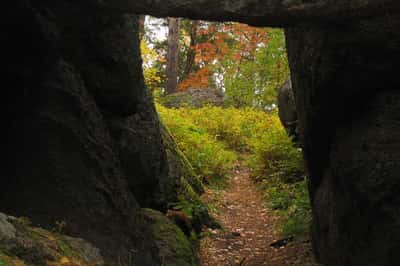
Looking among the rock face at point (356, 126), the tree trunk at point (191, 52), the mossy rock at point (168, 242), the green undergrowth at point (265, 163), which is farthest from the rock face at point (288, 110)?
the tree trunk at point (191, 52)

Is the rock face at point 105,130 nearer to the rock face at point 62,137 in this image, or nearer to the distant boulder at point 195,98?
the rock face at point 62,137

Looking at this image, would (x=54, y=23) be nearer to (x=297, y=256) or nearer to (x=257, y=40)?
(x=297, y=256)

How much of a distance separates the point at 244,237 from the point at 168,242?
254 cm

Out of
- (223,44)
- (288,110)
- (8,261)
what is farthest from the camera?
(223,44)

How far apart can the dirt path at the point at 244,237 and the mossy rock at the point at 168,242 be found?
0.79 meters

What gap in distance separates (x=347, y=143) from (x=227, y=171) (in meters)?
8.22

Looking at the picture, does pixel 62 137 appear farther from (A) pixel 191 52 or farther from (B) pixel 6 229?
(A) pixel 191 52

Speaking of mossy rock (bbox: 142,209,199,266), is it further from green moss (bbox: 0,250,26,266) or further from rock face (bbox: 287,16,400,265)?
green moss (bbox: 0,250,26,266)

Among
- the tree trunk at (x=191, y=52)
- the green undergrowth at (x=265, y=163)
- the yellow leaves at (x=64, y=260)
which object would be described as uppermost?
the tree trunk at (x=191, y=52)

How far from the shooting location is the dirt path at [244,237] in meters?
7.08


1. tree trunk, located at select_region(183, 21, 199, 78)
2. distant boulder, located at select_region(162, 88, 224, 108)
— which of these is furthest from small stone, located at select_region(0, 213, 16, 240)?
tree trunk, located at select_region(183, 21, 199, 78)

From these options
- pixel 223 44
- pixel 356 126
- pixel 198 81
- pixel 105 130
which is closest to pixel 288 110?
pixel 356 126

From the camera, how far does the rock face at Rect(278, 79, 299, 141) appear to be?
12.1 meters

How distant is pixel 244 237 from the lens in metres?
8.36
